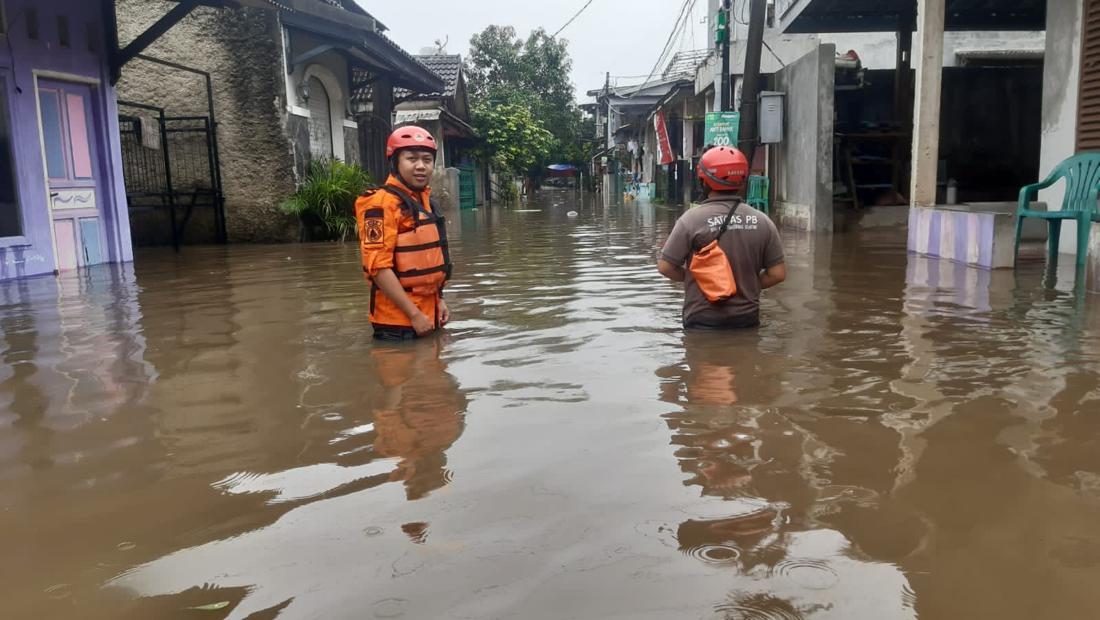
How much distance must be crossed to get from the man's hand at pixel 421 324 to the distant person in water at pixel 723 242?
1.47 m

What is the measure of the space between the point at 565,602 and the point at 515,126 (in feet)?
106

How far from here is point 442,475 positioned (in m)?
3.11

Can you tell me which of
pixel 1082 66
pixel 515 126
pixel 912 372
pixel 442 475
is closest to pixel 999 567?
pixel 442 475

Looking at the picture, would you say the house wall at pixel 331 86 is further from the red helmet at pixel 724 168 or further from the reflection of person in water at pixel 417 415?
the red helmet at pixel 724 168

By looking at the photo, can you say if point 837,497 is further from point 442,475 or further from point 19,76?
point 19,76

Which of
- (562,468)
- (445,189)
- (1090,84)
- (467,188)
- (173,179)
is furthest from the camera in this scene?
(467,188)

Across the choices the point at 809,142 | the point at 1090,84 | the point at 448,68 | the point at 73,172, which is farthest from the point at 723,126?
the point at 448,68

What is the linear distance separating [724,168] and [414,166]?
1.78 metres

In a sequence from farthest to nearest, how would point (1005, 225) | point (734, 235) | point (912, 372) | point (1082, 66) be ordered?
point (1082, 66) < point (1005, 225) < point (734, 235) < point (912, 372)

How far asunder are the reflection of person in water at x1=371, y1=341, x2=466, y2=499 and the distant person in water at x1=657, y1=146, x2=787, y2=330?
5.02 feet

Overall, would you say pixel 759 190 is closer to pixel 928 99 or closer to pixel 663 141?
pixel 928 99

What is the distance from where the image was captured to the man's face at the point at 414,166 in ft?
16.9

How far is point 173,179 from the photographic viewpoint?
14.7 meters

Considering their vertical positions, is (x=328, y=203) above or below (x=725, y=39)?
below
